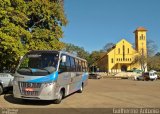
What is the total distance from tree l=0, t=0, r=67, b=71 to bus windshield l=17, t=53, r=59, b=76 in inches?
291

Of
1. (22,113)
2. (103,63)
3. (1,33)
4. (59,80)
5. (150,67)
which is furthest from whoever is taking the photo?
(103,63)

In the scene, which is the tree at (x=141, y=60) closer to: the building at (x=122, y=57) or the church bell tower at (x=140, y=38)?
the building at (x=122, y=57)

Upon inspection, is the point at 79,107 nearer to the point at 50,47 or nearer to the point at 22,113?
the point at 22,113

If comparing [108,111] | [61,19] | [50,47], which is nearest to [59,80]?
[108,111]

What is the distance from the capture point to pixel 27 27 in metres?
33.8

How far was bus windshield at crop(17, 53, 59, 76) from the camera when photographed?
15.1 meters

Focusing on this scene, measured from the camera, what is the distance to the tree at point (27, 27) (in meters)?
23.9

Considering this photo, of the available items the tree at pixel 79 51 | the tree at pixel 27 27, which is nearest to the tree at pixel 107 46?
the tree at pixel 79 51

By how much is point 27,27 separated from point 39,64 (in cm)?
1892

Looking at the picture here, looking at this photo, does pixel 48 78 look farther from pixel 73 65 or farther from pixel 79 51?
pixel 79 51

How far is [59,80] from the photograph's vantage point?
15.6m

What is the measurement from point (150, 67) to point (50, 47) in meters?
85.1

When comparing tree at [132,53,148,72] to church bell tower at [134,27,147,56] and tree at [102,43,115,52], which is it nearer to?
church bell tower at [134,27,147,56]

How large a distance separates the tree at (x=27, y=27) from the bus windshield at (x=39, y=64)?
738cm
